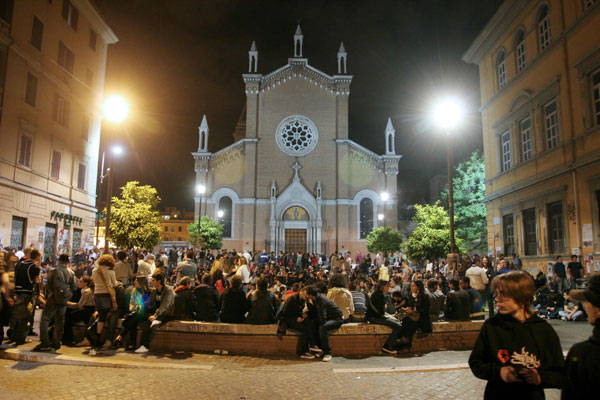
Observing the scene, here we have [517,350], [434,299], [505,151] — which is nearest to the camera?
[517,350]

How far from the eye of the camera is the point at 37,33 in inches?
893

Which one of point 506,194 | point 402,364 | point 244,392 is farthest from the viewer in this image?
point 506,194

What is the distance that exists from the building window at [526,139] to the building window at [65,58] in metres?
25.0

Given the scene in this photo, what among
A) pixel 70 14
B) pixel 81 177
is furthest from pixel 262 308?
pixel 70 14

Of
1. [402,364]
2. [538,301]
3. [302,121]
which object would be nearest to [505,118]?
[538,301]

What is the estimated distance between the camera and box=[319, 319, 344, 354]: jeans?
7703 millimetres

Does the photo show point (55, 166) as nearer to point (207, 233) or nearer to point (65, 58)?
point (65, 58)

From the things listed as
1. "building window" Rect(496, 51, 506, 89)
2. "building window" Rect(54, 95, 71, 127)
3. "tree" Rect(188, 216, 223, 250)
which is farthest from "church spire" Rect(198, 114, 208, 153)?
"building window" Rect(496, 51, 506, 89)

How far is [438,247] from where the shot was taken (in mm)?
22672

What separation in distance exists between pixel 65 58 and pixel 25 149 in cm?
701

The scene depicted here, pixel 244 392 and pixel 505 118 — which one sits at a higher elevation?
pixel 505 118

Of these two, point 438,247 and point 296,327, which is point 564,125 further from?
point 296,327

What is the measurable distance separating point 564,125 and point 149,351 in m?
15.4

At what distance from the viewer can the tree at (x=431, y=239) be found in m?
22.6
